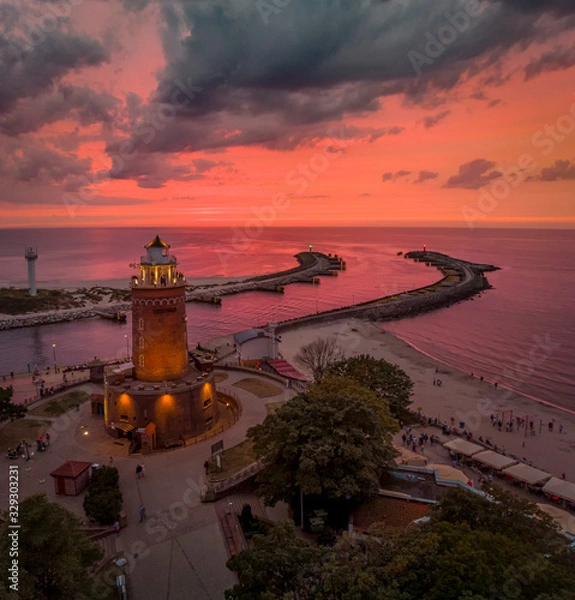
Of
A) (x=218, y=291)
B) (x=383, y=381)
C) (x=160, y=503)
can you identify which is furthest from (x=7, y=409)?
(x=218, y=291)

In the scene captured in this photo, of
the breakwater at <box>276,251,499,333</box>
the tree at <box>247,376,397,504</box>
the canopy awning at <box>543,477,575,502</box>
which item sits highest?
the tree at <box>247,376,397,504</box>

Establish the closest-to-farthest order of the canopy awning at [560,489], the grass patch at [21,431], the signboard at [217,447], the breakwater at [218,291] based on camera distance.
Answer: the canopy awning at [560,489]
the signboard at [217,447]
the grass patch at [21,431]
the breakwater at [218,291]

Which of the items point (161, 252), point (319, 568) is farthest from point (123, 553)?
point (161, 252)

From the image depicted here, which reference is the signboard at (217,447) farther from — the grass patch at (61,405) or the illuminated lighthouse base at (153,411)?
the grass patch at (61,405)

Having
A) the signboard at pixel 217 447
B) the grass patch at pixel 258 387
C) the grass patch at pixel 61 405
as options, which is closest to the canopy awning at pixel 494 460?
the grass patch at pixel 258 387

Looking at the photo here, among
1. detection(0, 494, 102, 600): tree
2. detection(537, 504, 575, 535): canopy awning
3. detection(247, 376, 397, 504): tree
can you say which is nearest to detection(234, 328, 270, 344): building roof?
detection(247, 376, 397, 504): tree

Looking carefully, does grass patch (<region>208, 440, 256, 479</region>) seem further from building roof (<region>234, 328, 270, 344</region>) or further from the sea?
building roof (<region>234, 328, 270, 344</region>)

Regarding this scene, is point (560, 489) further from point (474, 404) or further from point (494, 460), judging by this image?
point (474, 404)

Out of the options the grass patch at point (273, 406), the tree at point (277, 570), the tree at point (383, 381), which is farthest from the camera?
the tree at point (383, 381)
